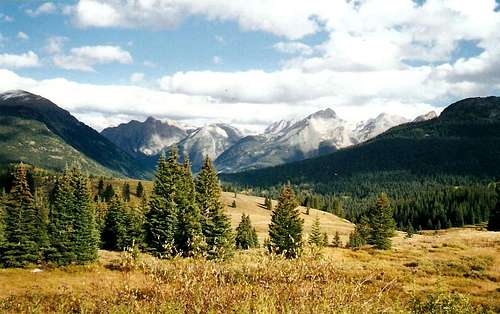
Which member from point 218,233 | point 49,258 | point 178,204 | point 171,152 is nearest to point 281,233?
point 218,233

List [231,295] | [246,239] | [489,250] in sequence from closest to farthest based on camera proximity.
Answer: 1. [231,295]
2. [489,250]
3. [246,239]

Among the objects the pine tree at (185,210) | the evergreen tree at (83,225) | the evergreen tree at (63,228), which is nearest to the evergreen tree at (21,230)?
the evergreen tree at (63,228)

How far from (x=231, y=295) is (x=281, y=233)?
2568 inches

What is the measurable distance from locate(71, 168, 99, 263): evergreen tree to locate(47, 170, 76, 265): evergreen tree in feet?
2.16

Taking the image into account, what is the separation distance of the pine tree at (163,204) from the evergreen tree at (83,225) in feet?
29.6

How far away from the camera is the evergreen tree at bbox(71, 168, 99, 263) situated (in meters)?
68.4

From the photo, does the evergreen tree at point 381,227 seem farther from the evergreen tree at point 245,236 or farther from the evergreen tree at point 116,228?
the evergreen tree at point 116,228

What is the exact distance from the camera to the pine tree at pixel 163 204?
68.7m

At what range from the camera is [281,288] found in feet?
26.2

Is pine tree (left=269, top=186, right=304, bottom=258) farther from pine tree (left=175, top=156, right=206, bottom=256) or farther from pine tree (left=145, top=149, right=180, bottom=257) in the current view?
pine tree (left=145, top=149, right=180, bottom=257)

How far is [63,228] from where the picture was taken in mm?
69562

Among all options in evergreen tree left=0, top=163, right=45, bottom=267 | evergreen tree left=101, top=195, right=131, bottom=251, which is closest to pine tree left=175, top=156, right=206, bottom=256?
evergreen tree left=101, top=195, right=131, bottom=251

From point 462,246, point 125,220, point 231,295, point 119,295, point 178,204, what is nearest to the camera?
point 231,295

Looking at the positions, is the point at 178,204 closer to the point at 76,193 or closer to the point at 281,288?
the point at 76,193
